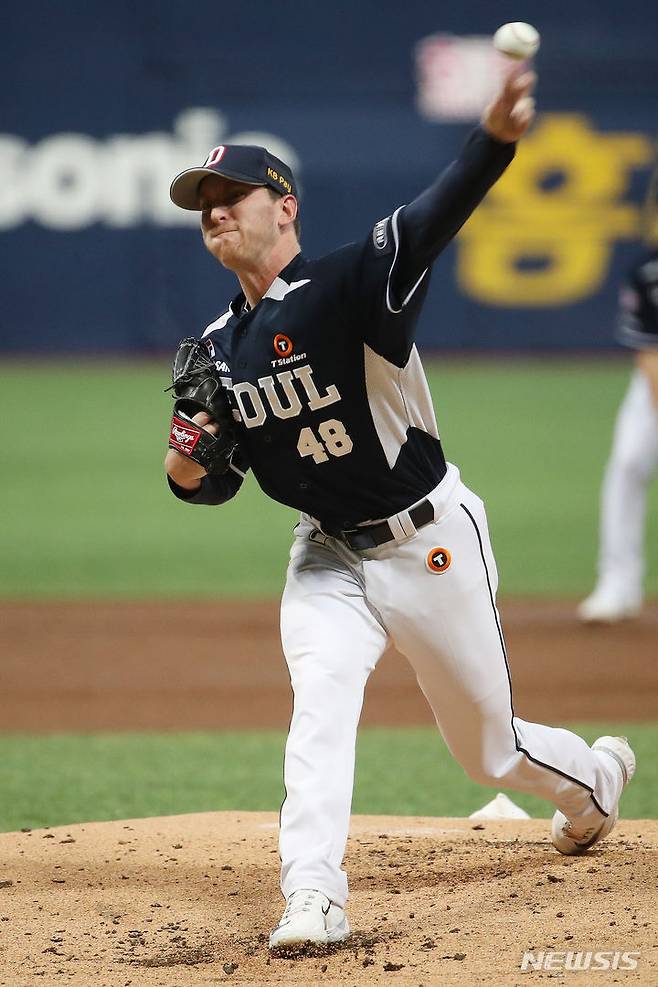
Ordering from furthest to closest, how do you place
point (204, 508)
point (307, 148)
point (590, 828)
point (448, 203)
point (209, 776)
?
point (307, 148) → point (204, 508) → point (209, 776) → point (590, 828) → point (448, 203)

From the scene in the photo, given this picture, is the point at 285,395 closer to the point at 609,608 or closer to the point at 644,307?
the point at 644,307

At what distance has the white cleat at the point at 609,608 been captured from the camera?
8.23 metres

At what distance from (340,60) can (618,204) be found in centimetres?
406

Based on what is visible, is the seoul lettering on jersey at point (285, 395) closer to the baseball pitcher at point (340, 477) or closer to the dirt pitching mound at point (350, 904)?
the baseball pitcher at point (340, 477)

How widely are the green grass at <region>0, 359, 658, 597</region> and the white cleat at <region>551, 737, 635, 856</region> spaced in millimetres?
4943

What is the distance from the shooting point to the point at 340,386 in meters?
3.61

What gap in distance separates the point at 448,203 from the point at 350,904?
1774 mm

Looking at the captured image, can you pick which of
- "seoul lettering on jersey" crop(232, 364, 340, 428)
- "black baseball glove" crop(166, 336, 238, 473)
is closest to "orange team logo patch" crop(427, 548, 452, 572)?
"seoul lettering on jersey" crop(232, 364, 340, 428)

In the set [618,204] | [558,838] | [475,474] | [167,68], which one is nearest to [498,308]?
[618,204]

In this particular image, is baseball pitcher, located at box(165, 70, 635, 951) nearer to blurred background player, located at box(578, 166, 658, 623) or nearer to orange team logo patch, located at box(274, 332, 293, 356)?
orange team logo patch, located at box(274, 332, 293, 356)

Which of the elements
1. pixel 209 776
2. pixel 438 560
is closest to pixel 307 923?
pixel 438 560

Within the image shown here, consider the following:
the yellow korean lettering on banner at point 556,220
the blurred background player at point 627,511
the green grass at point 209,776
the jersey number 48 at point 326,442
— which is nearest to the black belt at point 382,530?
the jersey number 48 at point 326,442

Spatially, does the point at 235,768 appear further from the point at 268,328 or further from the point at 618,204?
the point at 618,204

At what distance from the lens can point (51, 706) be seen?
22.3 ft
